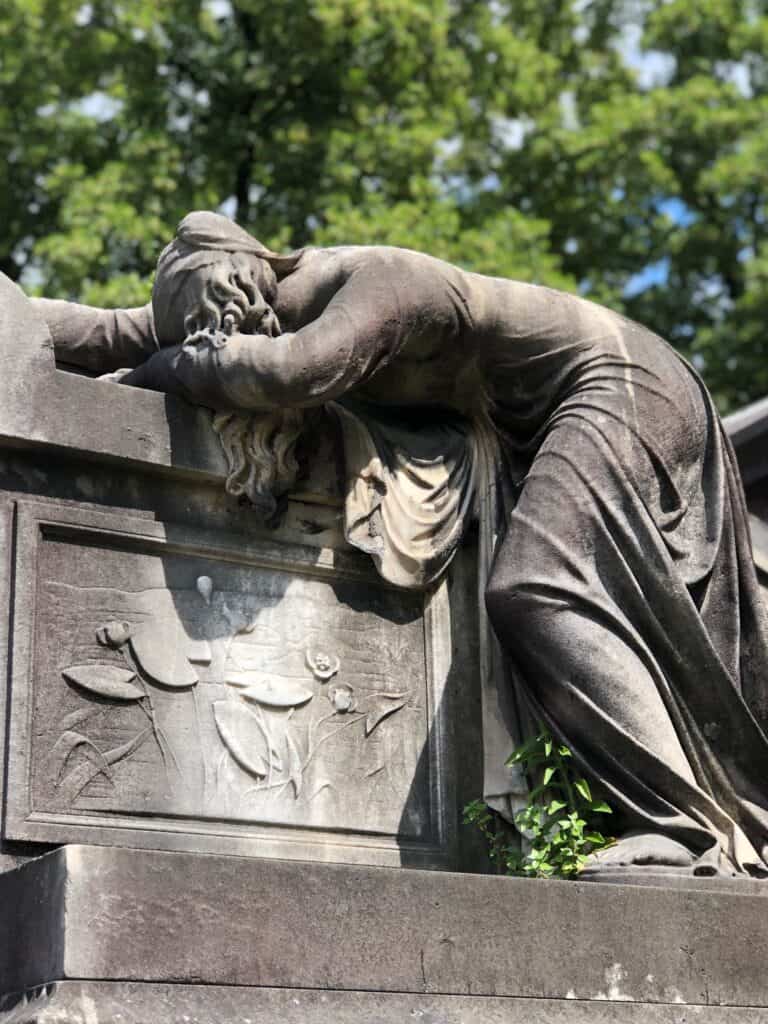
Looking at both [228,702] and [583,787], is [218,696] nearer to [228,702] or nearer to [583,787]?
[228,702]

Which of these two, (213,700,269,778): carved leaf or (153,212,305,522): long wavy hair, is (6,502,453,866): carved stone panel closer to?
(213,700,269,778): carved leaf

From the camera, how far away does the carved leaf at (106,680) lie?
196 inches

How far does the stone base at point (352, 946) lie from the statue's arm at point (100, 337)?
73.6 inches

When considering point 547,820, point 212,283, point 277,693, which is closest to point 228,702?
point 277,693

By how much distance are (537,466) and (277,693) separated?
1.02 m

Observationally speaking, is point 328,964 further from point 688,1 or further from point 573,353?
point 688,1

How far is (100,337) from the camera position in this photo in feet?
18.8

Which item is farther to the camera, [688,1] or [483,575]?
[688,1]

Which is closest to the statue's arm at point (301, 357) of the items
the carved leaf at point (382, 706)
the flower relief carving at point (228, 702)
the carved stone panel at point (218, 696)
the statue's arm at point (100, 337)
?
the statue's arm at point (100, 337)

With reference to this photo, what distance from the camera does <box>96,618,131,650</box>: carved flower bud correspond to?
5.07 meters

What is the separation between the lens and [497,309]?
18.6ft

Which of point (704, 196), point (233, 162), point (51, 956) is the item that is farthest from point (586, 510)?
point (704, 196)

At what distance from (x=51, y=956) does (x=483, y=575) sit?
2102 millimetres

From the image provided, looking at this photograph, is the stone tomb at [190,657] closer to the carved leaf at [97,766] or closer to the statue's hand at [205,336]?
the carved leaf at [97,766]
